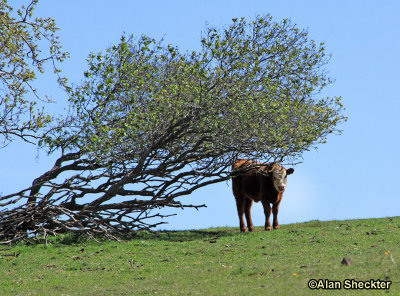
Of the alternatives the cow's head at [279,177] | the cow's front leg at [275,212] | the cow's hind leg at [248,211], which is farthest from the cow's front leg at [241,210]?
the cow's head at [279,177]

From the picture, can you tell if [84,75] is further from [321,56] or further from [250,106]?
[321,56]

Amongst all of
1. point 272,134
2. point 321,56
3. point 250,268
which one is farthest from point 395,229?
point 250,268

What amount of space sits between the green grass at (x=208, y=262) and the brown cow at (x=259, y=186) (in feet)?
5.46

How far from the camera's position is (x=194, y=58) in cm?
2514

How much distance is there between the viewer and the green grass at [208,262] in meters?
13.9

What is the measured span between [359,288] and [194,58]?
1495cm

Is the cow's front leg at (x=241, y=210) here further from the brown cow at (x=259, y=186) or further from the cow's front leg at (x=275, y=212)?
the cow's front leg at (x=275, y=212)

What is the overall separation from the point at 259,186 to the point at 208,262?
29.4 ft

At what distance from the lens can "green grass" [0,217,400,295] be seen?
45.6ft

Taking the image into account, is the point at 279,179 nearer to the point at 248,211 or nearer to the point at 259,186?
the point at 259,186

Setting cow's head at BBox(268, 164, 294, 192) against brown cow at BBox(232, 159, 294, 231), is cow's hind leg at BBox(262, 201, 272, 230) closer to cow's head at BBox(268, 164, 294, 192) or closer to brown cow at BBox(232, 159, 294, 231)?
brown cow at BBox(232, 159, 294, 231)

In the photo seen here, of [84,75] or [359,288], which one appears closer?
[359,288]

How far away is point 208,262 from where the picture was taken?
61.1 feet

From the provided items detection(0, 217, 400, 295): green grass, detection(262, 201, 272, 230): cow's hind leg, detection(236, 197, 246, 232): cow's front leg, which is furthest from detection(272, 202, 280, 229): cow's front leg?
detection(0, 217, 400, 295): green grass
